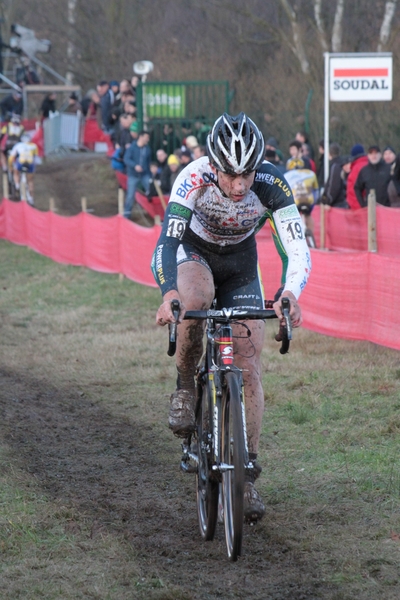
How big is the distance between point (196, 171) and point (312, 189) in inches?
438

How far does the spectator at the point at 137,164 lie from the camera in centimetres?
1966

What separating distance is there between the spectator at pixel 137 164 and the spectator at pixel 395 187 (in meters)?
7.03

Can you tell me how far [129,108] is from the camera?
73.0ft

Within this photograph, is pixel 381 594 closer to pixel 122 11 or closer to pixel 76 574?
pixel 76 574

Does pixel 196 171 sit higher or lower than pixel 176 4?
lower

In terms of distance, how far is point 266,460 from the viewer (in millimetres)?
6320

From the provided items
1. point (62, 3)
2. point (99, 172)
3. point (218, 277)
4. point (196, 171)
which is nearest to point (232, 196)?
point (196, 171)

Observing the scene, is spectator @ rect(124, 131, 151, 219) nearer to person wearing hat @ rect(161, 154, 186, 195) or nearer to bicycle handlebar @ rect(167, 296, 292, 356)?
person wearing hat @ rect(161, 154, 186, 195)

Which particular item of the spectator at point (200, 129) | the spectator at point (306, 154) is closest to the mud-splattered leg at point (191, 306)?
the spectator at point (306, 154)

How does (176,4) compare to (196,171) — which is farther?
(176,4)

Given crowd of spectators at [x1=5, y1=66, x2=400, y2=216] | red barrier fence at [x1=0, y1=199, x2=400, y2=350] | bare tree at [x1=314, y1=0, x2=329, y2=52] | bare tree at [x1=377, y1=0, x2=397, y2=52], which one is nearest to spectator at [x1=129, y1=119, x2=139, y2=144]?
crowd of spectators at [x1=5, y1=66, x2=400, y2=216]

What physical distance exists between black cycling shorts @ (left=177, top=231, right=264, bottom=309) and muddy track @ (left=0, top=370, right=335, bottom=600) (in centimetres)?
128

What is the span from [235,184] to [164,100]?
702 inches

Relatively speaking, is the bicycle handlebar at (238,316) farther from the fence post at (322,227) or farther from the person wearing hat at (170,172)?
the person wearing hat at (170,172)
